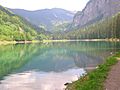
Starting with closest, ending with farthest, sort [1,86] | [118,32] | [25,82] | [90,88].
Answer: [90,88] < [1,86] < [25,82] < [118,32]

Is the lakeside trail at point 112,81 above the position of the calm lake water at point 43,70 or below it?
above

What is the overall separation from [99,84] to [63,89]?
25.0 ft

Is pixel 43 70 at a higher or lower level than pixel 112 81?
lower

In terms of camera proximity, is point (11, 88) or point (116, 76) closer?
point (116, 76)

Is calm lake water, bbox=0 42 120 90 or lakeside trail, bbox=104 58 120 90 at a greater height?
lakeside trail, bbox=104 58 120 90

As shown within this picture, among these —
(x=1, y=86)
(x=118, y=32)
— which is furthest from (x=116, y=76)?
(x=118, y=32)

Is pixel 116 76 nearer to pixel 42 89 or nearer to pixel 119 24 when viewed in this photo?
pixel 42 89

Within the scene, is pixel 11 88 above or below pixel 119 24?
below

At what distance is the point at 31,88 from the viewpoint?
118ft

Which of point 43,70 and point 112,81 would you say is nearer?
point 112,81

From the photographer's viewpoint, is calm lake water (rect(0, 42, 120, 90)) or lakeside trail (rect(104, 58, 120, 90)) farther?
calm lake water (rect(0, 42, 120, 90))

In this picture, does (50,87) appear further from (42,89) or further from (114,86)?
(114,86)

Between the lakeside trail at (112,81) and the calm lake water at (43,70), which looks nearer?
the lakeside trail at (112,81)

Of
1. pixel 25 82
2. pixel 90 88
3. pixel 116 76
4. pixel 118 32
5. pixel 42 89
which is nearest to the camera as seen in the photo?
pixel 90 88
